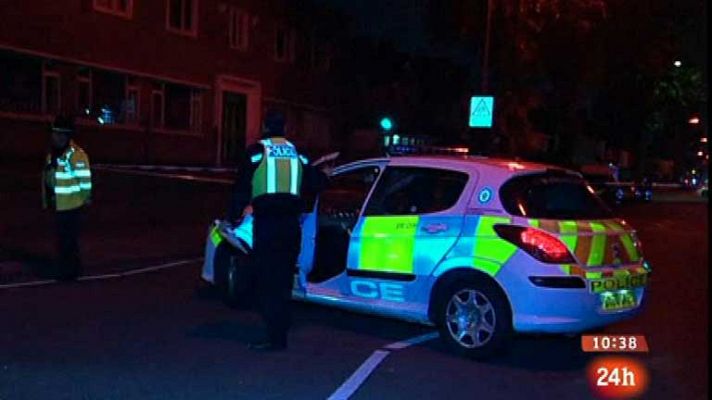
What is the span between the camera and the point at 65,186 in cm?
1048

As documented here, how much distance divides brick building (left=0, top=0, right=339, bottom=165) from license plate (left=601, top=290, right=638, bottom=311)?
1558 cm

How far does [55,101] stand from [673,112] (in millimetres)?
54777

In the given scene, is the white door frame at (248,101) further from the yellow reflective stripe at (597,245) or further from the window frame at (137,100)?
the yellow reflective stripe at (597,245)

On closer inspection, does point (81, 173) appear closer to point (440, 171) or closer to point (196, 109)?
point (440, 171)

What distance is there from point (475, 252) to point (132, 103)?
1968 centimetres

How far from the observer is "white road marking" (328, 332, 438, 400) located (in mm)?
6254

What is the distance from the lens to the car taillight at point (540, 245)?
7.05 meters

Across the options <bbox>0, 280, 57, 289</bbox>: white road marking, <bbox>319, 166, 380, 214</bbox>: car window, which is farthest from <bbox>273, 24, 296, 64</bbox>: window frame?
<bbox>319, 166, 380, 214</bbox>: car window

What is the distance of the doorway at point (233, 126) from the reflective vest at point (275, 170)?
22.6m

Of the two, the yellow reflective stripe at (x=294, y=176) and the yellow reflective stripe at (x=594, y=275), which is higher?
the yellow reflective stripe at (x=294, y=176)

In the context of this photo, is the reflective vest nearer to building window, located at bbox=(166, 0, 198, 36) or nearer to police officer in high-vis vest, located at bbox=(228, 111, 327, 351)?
police officer in high-vis vest, located at bbox=(228, 111, 327, 351)

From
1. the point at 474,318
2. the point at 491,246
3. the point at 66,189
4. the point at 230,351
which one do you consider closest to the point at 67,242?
the point at 66,189

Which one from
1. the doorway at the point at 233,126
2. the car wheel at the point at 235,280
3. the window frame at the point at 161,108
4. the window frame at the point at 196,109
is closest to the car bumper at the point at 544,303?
the car wheel at the point at 235,280

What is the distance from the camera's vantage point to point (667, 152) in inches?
3629
